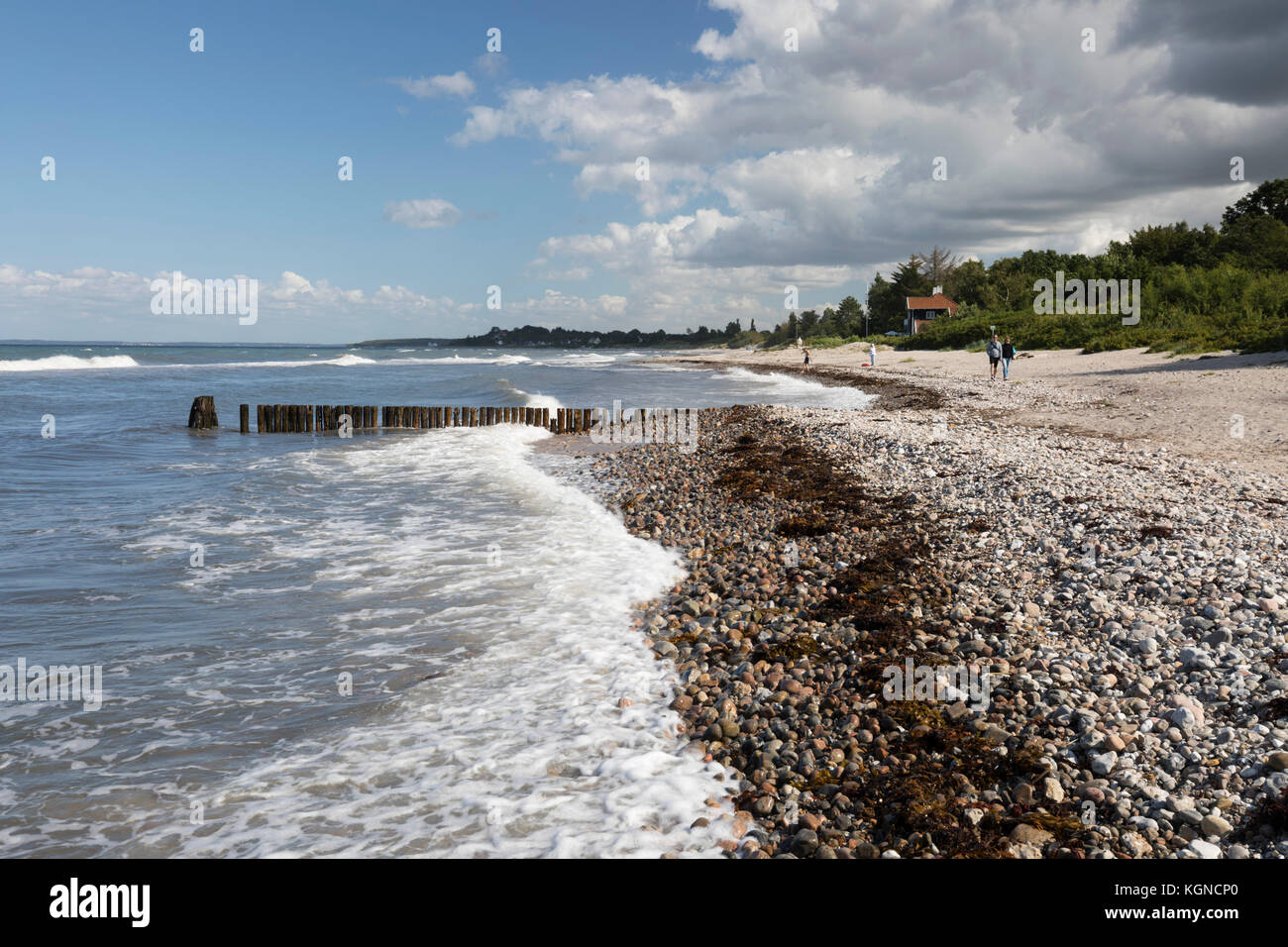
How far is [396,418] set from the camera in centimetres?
2897

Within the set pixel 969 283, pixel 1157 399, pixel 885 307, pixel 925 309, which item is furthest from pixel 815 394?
pixel 885 307

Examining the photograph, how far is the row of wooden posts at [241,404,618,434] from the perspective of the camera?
28.4 m

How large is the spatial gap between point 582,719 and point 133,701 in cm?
404

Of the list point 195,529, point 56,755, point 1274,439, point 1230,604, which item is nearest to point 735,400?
point 1274,439

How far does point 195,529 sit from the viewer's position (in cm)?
1208

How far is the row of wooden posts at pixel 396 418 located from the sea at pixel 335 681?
43.1 ft

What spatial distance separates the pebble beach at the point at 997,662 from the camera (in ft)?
13.6

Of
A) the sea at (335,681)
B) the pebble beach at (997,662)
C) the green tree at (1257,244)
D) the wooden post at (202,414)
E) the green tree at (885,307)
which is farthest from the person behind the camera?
the green tree at (885,307)

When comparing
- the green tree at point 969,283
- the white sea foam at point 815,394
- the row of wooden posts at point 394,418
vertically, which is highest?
the green tree at point 969,283

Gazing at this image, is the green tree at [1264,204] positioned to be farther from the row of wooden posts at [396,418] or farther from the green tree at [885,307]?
the row of wooden posts at [396,418]

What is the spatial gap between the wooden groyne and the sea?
1304cm

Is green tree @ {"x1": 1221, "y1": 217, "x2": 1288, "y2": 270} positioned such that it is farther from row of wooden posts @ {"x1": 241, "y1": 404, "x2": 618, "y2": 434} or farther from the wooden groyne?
row of wooden posts @ {"x1": 241, "y1": 404, "x2": 618, "y2": 434}

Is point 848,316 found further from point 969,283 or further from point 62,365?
point 62,365

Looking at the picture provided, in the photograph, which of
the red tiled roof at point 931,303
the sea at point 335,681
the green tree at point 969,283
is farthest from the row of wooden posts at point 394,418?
the green tree at point 969,283
